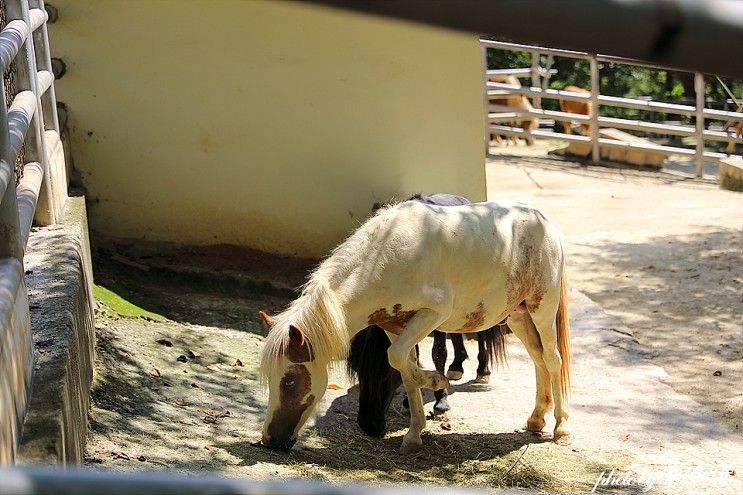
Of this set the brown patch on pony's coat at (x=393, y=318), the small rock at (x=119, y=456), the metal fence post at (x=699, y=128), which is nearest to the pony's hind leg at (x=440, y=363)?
the brown patch on pony's coat at (x=393, y=318)

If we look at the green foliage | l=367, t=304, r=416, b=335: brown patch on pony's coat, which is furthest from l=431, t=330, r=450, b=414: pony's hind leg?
the green foliage

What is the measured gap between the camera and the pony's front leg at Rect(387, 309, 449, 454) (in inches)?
200

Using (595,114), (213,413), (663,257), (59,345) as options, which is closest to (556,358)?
(213,413)

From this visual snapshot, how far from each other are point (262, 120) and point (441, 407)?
3300mm

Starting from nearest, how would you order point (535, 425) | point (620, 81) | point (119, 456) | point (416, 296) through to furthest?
point (119, 456) < point (416, 296) < point (535, 425) < point (620, 81)

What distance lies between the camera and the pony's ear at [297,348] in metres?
4.70

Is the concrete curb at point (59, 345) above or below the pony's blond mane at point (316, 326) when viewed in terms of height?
above

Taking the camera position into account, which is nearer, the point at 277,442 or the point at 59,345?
the point at 59,345

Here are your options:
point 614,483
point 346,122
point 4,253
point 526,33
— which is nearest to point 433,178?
point 346,122

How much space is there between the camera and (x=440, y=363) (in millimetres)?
6277

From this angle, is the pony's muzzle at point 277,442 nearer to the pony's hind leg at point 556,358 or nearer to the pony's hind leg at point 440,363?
the pony's hind leg at point 440,363

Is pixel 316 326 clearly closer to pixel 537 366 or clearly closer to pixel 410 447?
pixel 410 447

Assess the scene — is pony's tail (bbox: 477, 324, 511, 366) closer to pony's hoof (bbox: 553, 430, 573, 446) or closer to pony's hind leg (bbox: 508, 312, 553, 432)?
pony's hind leg (bbox: 508, 312, 553, 432)

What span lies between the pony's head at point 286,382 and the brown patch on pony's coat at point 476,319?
0.91 m
